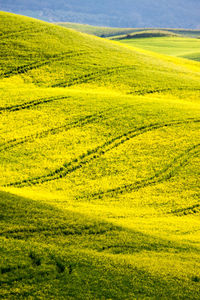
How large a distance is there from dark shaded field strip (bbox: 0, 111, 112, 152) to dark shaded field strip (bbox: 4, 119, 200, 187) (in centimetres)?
317

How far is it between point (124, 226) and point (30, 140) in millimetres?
10689

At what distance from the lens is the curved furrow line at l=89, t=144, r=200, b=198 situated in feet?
50.2

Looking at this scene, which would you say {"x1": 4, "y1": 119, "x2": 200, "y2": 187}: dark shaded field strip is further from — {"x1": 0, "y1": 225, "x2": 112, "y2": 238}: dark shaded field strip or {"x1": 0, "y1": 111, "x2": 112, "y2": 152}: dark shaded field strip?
{"x1": 0, "y1": 225, "x2": 112, "y2": 238}: dark shaded field strip

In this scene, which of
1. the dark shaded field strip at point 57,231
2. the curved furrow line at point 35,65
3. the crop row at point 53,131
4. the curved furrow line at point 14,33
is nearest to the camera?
the dark shaded field strip at point 57,231

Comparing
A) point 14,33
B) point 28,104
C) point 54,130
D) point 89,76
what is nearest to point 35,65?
point 89,76

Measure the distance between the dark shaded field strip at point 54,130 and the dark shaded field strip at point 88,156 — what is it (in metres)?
3.17

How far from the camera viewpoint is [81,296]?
7.80 meters

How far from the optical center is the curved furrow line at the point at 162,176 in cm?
1530

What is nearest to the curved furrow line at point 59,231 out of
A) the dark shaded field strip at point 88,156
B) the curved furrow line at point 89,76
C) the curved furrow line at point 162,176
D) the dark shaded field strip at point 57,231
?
the dark shaded field strip at point 57,231

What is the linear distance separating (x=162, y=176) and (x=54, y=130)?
8.41 meters

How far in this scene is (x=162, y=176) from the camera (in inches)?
672

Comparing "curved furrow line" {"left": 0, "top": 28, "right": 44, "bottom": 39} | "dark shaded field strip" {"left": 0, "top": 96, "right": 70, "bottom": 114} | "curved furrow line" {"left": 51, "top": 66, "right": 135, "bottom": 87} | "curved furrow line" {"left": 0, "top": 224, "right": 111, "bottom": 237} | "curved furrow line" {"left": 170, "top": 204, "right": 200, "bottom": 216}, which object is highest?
"curved furrow line" {"left": 0, "top": 28, "right": 44, "bottom": 39}

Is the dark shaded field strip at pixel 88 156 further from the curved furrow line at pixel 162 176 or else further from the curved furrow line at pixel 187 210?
the curved furrow line at pixel 187 210

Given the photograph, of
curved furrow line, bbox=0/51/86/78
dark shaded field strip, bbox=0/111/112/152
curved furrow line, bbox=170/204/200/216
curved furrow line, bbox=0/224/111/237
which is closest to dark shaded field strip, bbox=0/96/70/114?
dark shaded field strip, bbox=0/111/112/152
